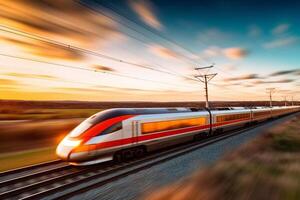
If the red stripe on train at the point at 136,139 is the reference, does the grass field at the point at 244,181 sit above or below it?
below

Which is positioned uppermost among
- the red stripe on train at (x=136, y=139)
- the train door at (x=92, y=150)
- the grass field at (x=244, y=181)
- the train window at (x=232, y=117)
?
the train window at (x=232, y=117)

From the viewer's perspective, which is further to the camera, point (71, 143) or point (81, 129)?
point (81, 129)

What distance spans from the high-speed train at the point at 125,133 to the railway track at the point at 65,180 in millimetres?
578

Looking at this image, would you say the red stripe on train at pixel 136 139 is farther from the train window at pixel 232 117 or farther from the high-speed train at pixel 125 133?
the train window at pixel 232 117

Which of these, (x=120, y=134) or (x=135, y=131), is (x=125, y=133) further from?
(x=135, y=131)

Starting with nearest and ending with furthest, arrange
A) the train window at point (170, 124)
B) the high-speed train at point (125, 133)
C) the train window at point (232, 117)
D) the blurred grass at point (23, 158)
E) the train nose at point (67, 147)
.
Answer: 1. the train nose at point (67, 147)
2. the high-speed train at point (125, 133)
3. the blurred grass at point (23, 158)
4. the train window at point (170, 124)
5. the train window at point (232, 117)

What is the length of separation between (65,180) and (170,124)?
809 centimetres

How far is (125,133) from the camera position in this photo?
1248 centimetres

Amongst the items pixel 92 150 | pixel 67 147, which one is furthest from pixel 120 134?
pixel 67 147

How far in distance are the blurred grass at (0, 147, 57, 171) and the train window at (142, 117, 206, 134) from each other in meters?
6.08

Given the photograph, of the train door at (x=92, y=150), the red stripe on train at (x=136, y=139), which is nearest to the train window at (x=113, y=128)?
the red stripe on train at (x=136, y=139)

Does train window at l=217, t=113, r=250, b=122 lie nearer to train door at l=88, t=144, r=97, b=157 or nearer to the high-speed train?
the high-speed train

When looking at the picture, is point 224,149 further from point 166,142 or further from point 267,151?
point 166,142

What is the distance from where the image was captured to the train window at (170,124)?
1409 centimetres
